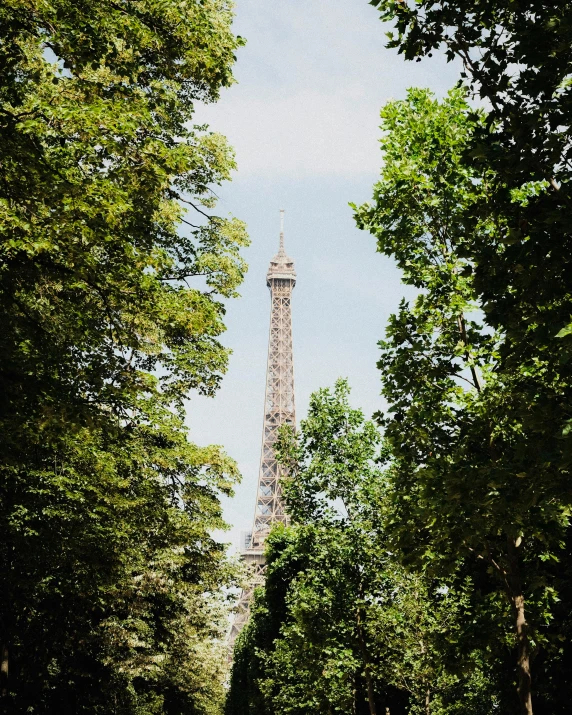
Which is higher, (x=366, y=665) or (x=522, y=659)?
(x=366, y=665)

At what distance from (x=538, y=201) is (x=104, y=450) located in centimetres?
927

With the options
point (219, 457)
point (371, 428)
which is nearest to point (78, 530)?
point (219, 457)

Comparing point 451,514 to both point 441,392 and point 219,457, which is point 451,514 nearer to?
point 441,392

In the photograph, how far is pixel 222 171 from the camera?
48.3 ft

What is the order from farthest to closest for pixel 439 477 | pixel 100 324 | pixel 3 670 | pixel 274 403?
pixel 274 403, pixel 3 670, pixel 100 324, pixel 439 477

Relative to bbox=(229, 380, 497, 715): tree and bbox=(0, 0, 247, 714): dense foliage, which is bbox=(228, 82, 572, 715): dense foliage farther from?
bbox=(0, 0, 247, 714): dense foliage

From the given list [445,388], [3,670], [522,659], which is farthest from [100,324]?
[3,670]

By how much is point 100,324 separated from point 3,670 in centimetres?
1039

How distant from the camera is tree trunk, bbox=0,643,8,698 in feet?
54.5

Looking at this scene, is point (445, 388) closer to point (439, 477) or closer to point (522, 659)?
point (439, 477)

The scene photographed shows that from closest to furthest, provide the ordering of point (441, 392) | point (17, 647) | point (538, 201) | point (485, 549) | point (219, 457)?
point (538, 201), point (485, 549), point (441, 392), point (219, 457), point (17, 647)

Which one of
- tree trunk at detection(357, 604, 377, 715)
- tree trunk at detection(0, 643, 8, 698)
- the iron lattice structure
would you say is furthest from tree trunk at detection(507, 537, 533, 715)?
the iron lattice structure

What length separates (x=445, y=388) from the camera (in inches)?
431

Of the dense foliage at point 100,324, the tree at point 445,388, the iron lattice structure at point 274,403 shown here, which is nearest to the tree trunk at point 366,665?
the dense foliage at point 100,324
